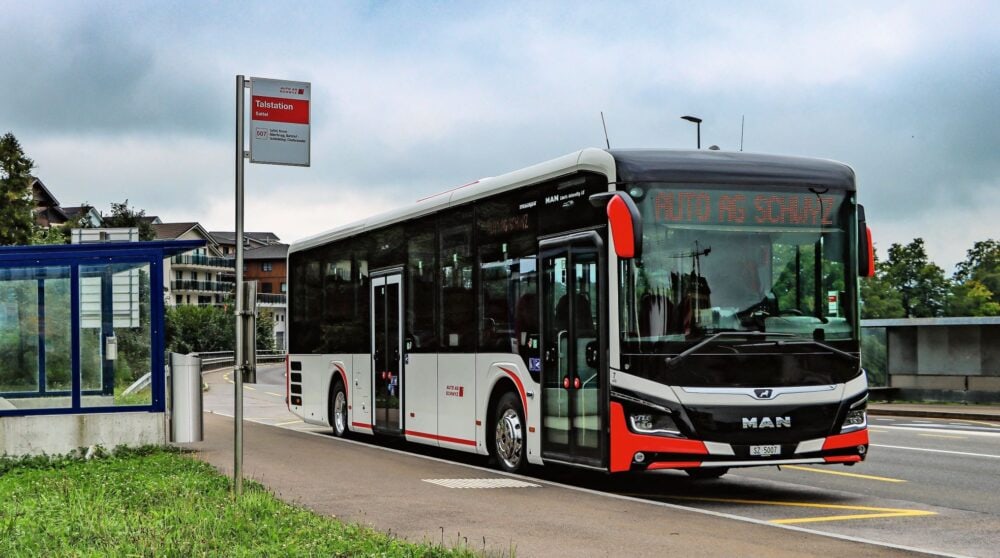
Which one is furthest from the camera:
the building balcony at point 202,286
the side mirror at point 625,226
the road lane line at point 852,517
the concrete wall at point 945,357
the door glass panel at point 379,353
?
the building balcony at point 202,286

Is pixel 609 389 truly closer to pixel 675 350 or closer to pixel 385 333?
pixel 675 350

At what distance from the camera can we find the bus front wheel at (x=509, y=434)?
14.9 metres

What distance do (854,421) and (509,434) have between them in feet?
13.5

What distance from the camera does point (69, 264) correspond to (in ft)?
56.5

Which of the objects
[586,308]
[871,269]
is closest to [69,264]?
[586,308]

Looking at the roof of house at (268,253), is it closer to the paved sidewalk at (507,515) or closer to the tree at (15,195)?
the tree at (15,195)

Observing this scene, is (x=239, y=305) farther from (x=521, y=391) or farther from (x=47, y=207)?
(x=47, y=207)

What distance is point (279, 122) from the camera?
1191 centimetres

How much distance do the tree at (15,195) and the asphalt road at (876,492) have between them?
43.7 m

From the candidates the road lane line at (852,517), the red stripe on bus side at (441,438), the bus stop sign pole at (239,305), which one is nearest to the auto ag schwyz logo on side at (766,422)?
the road lane line at (852,517)

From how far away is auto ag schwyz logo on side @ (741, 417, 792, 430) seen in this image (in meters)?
12.2

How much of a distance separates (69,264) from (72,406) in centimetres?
186

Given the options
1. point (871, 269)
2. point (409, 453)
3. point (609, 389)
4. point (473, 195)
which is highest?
point (473, 195)

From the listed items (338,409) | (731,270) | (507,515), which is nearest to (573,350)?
(731,270)
